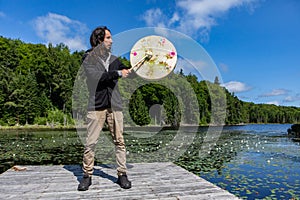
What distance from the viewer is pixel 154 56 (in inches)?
185

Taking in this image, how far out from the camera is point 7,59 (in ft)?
154

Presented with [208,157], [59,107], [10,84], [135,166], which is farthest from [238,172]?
[59,107]

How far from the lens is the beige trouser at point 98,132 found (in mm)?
4176

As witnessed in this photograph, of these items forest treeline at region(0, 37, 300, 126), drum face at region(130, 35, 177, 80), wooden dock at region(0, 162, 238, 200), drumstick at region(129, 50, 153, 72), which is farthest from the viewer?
forest treeline at region(0, 37, 300, 126)

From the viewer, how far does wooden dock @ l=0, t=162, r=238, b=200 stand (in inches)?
147

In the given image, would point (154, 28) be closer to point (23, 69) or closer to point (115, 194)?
point (115, 194)

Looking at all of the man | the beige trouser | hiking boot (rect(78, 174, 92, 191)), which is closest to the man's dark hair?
the man

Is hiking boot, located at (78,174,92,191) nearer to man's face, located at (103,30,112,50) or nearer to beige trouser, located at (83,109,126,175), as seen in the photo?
beige trouser, located at (83,109,126,175)

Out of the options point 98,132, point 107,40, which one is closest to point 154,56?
point 107,40

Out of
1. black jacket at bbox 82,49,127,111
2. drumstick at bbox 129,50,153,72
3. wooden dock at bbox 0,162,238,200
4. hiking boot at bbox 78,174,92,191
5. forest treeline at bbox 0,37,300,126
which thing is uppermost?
forest treeline at bbox 0,37,300,126

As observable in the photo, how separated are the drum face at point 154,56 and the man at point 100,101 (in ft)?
1.80

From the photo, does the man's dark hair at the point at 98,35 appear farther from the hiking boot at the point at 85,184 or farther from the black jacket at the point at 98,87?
the hiking boot at the point at 85,184

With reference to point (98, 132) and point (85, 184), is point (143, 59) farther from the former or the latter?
point (85, 184)

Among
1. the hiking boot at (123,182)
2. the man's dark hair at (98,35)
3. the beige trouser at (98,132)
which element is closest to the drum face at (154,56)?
the man's dark hair at (98,35)
